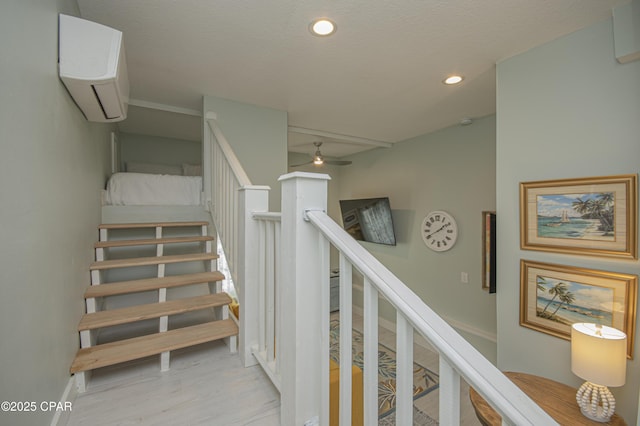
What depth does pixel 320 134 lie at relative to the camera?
3766 mm

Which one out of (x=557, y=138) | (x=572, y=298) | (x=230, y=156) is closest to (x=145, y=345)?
(x=230, y=156)

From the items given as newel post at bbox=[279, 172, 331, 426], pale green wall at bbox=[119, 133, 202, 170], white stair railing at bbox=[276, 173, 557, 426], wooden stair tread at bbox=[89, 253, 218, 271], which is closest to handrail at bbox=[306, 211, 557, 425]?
white stair railing at bbox=[276, 173, 557, 426]

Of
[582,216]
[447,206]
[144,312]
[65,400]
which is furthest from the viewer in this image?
[447,206]

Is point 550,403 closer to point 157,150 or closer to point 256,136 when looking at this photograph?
point 256,136

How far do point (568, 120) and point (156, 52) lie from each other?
8.79ft

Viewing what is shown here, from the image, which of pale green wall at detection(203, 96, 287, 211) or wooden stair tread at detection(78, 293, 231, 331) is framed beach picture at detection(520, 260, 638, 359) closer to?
wooden stair tread at detection(78, 293, 231, 331)

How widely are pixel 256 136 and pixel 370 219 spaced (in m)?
2.42

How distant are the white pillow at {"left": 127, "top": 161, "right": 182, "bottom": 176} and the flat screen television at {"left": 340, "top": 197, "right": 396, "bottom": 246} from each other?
2872 mm

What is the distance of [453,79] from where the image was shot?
2.23m

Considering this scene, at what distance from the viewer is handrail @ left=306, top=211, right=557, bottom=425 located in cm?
47

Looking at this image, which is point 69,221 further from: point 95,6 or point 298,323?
point 298,323

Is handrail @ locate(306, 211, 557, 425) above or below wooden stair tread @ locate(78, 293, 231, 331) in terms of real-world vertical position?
above

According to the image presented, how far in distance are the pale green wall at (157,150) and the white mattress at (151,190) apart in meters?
1.81

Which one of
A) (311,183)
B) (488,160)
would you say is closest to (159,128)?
(311,183)
